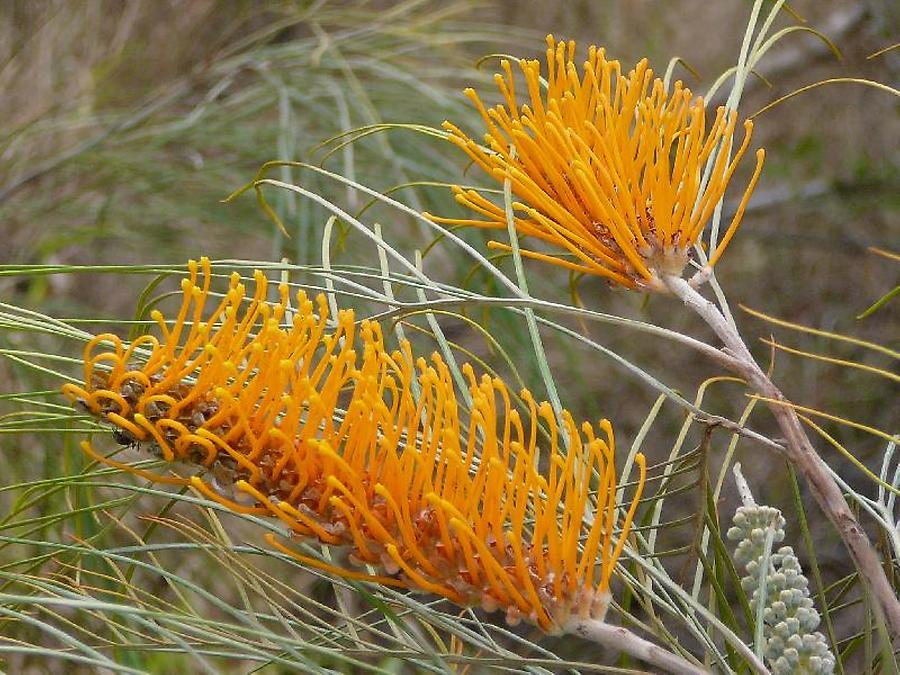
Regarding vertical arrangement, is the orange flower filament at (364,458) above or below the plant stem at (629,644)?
above

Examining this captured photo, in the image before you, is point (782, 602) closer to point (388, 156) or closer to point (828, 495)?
point (828, 495)

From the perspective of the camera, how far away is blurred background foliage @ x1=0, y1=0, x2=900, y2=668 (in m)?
0.97

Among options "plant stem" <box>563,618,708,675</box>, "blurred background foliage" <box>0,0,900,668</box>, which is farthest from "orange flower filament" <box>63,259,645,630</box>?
"blurred background foliage" <box>0,0,900,668</box>

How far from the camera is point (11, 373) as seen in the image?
90 cm

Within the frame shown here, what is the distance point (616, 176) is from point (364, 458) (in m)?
0.13

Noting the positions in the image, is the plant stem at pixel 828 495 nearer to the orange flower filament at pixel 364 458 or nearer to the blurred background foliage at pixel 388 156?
the orange flower filament at pixel 364 458

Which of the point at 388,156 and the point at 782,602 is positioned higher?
the point at 388,156

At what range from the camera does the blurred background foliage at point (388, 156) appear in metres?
0.97

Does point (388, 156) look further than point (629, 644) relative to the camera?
Yes

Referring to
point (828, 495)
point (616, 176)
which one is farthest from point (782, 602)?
point (616, 176)

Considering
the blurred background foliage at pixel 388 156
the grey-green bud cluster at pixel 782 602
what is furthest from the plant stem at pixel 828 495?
the blurred background foliage at pixel 388 156

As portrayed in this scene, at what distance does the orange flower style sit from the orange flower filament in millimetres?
75

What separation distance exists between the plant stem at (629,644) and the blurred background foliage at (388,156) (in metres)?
0.39

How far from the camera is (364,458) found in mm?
309
